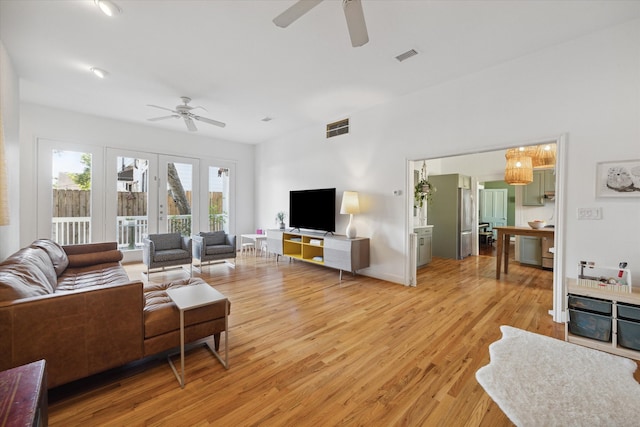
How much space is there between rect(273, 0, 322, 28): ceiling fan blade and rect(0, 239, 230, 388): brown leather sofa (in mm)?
2159

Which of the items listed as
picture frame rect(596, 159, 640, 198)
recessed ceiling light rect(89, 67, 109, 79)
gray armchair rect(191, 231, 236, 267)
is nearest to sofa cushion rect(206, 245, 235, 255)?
gray armchair rect(191, 231, 236, 267)

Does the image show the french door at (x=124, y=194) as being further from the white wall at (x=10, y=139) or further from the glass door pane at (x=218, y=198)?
the white wall at (x=10, y=139)

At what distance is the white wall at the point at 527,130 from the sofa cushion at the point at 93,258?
3.68 meters

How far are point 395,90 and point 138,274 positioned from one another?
539cm

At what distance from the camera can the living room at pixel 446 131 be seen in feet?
8.61

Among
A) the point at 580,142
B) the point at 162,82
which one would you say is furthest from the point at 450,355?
the point at 162,82

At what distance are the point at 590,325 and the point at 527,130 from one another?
2.10 metres

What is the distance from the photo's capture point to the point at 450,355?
7.52 feet

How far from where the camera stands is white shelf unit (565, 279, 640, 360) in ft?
7.43

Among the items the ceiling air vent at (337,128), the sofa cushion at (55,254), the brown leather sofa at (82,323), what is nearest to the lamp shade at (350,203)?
the ceiling air vent at (337,128)

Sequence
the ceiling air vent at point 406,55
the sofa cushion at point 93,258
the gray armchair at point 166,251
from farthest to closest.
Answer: the gray armchair at point 166,251 < the sofa cushion at point 93,258 < the ceiling air vent at point 406,55

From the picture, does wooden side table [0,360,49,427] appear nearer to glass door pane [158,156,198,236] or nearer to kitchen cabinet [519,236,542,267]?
glass door pane [158,156,198,236]

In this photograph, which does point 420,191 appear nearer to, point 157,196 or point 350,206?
point 350,206

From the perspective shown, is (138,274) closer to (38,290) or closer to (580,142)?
(38,290)
